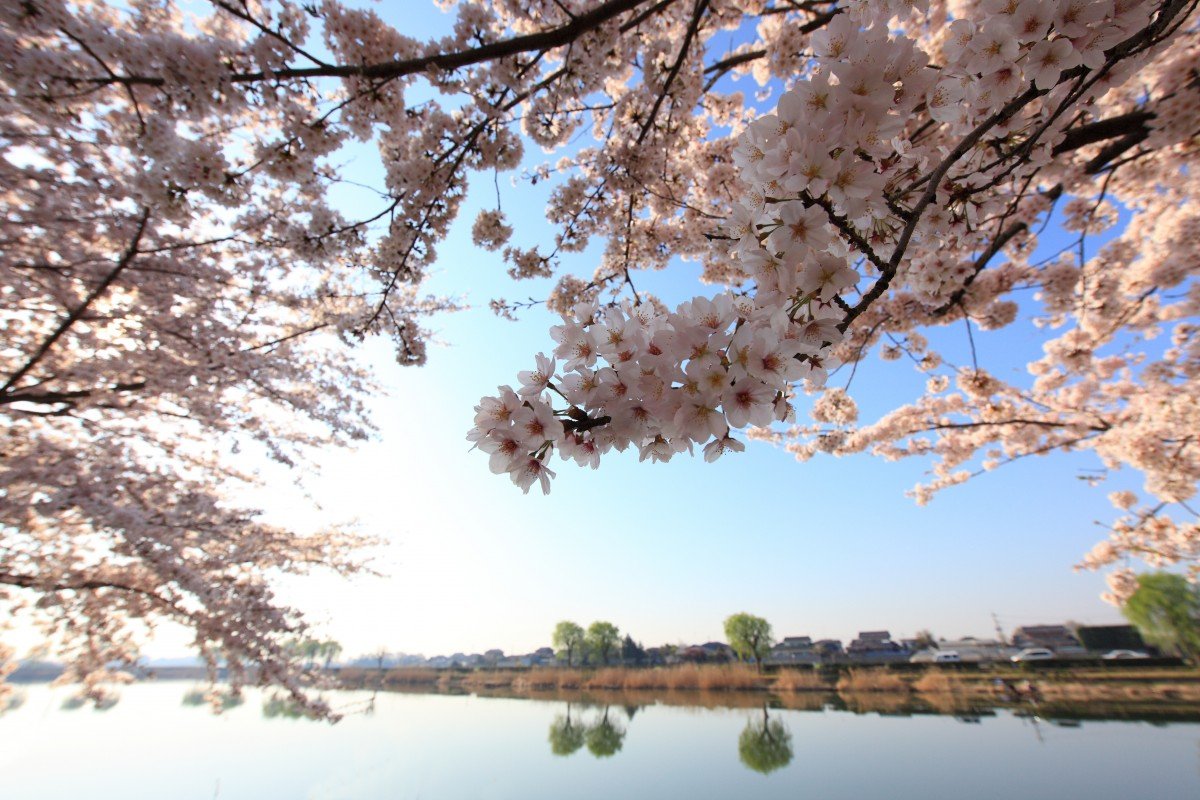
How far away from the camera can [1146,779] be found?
7.41 metres

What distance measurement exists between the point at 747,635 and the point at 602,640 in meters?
13.4

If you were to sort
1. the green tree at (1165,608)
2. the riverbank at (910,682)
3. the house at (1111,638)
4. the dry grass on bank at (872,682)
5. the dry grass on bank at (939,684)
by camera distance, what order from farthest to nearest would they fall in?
1. the house at (1111,638)
2. the green tree at (1165,608)
3. the dry grass on bank at (872,682)
4. the dry grass on bank at (939,684)
5. the riverbank at (910,682)

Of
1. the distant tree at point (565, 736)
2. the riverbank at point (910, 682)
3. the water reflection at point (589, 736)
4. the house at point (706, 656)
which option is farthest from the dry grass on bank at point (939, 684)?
the house at point (706, 656)

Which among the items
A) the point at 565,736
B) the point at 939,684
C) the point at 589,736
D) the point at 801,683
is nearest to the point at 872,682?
the point at 939,684

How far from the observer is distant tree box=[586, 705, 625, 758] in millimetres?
12250

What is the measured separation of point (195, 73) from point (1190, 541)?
11756 millimetres

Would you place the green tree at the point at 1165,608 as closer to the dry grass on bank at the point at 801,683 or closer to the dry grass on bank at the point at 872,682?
the dry grass on bank at the point at 872,682

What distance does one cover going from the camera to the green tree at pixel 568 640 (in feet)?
141

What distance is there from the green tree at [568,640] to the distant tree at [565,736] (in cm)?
2883

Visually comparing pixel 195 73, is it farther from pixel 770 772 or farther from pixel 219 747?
pixel 219 747

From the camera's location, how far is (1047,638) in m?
39.2

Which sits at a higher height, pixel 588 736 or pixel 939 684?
pixel 939 684

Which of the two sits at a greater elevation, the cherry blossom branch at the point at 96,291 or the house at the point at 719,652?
the cherry blossom branch at the point at 96,291

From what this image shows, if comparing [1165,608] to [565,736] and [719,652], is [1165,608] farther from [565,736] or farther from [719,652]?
[565,736]
